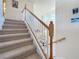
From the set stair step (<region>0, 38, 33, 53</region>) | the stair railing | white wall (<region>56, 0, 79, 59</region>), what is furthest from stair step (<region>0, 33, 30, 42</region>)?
white wall (<region>56, 0, 79, 59</region>)

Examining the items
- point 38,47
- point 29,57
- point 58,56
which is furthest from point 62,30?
point 29,57

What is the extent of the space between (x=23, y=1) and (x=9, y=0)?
55.5 inches

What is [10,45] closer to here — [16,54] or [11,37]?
[16,54]

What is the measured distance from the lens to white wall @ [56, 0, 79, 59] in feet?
16.0

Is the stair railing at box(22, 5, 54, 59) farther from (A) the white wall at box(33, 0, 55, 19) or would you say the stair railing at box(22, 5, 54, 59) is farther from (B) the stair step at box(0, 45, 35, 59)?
(A) the white wall at box(33, 0, 55, 19)

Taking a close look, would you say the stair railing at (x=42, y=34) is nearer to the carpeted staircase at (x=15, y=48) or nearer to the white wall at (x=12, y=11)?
the carpeted staircase at (x=15, y=48)

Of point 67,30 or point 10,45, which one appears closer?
point 10,45

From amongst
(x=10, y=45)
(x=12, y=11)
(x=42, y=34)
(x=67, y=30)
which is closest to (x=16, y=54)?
(x=10, y=45)

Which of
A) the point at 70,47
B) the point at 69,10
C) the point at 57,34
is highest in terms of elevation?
the point at 69,10

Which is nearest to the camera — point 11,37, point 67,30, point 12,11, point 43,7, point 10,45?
point 10,45

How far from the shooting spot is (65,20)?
5.37 metres

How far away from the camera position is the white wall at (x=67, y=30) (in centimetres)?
488

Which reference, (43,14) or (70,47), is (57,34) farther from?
(43,14)

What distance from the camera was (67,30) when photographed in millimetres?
5262
